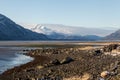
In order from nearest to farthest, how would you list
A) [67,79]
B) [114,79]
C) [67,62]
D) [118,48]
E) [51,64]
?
[114,79], [67,79], [51,64], [67,62], [118,48]

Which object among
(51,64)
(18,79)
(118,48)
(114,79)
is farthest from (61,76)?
(118,48)

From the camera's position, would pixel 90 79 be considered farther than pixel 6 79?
No

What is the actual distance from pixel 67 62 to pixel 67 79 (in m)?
24.2

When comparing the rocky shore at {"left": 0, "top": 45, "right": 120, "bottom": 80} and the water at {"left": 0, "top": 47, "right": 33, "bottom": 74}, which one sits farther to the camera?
the water at {"left": 0, "top": 47, "right": 33, "bottom": 74}

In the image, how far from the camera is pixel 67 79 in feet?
124

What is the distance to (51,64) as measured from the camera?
57969mm

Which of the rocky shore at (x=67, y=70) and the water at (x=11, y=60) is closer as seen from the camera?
the rocky shore at (x=67, y=70)

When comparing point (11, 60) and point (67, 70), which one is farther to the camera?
point (11, 60)

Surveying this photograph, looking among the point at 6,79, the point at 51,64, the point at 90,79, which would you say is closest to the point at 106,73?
the point at 90,79

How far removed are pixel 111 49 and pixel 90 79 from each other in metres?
57.3

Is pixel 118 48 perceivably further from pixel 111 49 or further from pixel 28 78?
pixel 28 78

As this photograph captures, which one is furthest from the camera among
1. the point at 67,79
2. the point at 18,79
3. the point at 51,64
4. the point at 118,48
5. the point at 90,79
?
the point at 118,48

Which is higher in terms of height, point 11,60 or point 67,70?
point 67,70

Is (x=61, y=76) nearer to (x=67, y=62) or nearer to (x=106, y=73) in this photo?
(x=106, y=73)
